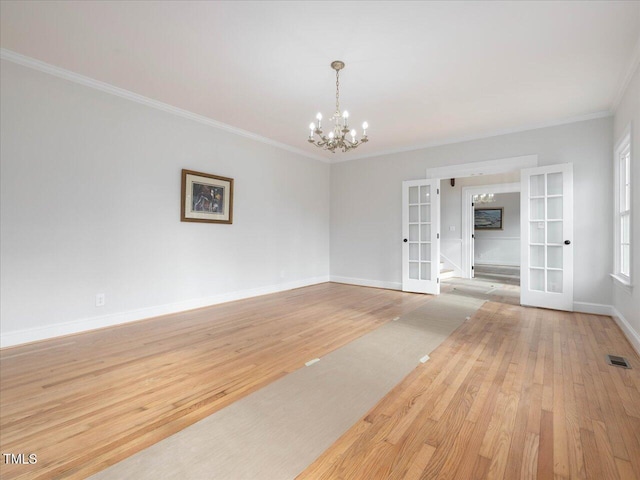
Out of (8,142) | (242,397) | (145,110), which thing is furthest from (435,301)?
(8,142)

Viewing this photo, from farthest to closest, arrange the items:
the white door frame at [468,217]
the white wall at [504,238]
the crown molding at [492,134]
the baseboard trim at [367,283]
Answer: the white wall at [504,238], the white door frame at [468,217], the baseboard trim at [367,283], the crown molding at [492,134]

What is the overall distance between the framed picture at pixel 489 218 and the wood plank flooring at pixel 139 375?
26.9 ft

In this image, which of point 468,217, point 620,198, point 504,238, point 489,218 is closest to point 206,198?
point 620,198

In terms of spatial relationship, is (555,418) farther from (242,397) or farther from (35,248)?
(35,248)

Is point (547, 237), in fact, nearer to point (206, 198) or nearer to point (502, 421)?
point (502, 421)

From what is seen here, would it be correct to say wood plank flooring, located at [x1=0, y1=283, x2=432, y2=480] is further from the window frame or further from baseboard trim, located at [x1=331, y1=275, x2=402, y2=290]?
the window frame

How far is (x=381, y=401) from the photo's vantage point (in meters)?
1.93

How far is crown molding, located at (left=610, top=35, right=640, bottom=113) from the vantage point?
2.75 metres

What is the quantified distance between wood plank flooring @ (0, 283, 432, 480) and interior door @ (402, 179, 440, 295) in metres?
1.73

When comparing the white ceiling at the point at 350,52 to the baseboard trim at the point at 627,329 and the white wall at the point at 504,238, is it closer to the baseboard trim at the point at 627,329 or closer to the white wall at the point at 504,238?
the baseboard trim at the point at 627,329

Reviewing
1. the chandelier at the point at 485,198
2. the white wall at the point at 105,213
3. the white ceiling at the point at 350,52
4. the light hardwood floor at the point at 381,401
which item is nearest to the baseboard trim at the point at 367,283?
the white wall at the point at 105,213

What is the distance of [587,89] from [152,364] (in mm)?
5392

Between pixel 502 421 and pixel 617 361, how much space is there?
1697 mm

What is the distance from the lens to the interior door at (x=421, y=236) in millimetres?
5480
